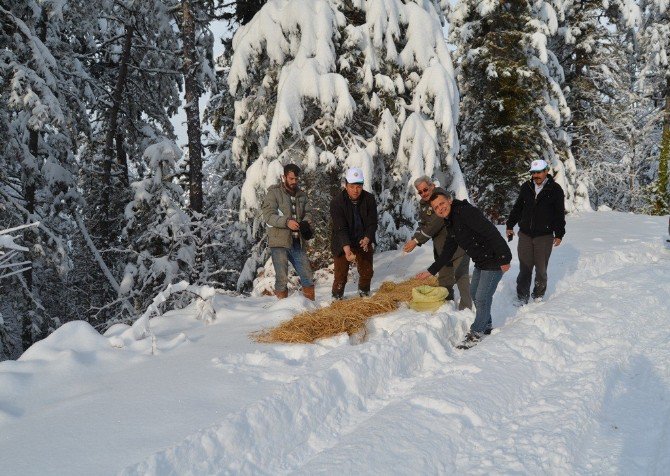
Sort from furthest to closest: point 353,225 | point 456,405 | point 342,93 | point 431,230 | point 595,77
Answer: point 595,77
point 342,93
point 353,225
point 431,230
point 456,405

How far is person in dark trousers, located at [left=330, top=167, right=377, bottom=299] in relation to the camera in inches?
251

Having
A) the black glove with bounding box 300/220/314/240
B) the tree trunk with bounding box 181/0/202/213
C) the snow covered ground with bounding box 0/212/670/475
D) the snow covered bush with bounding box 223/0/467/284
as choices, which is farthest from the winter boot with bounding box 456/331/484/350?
the tree trunk with bounding box 181/0/202/213

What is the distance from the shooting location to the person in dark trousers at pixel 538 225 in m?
6.82

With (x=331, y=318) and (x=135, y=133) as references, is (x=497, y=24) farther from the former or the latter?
(x=331, y=318)

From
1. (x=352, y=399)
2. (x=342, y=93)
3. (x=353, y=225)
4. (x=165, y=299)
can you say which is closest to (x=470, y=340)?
(x=352, y=399)

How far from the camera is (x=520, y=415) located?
3689mm

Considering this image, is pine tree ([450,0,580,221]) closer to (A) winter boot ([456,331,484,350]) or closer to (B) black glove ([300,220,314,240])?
(B) black glove ([300,220,314,240])

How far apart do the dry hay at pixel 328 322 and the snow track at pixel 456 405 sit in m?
0.21

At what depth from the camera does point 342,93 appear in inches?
288

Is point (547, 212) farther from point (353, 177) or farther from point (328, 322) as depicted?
point (328, 322)

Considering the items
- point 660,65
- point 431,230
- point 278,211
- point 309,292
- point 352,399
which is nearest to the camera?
point 352,399

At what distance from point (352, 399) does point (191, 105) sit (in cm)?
752

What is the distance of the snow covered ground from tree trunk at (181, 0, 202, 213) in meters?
4.38

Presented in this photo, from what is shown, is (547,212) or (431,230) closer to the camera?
(431,230)
